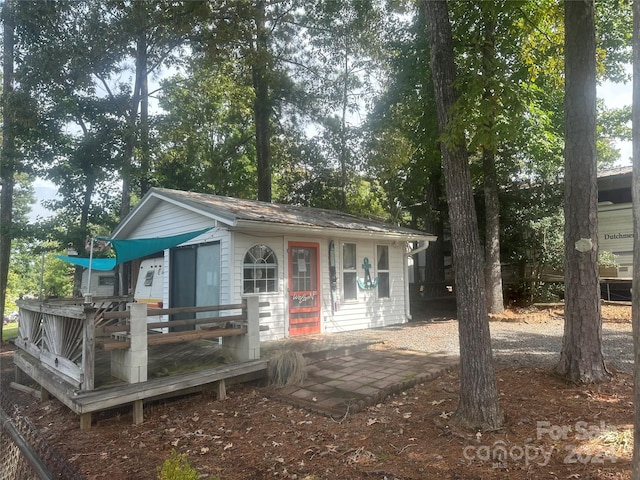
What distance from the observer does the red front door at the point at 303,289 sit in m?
8.51

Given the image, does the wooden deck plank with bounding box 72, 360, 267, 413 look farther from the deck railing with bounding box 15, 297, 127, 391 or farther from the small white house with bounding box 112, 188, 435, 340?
the small white house with bounding box 112, 188, 435, 340

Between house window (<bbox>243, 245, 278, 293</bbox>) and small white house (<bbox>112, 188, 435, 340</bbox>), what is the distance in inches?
0.8

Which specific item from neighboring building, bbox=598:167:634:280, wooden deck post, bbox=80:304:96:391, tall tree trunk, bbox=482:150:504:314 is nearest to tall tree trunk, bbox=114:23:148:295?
wooden deck post, bbox=80:304:96:391

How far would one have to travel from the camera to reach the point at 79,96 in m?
13.5

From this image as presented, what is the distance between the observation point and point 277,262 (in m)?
8.29

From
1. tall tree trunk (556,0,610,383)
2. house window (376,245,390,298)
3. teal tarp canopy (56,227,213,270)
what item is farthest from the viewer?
house window (376,245,390,298)

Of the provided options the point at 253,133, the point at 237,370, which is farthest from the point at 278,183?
the point at 237,370

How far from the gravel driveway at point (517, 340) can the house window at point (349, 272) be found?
102cm

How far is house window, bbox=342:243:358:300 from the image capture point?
9.62 m

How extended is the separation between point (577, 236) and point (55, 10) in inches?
605

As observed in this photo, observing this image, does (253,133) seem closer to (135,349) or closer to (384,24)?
(384,24)

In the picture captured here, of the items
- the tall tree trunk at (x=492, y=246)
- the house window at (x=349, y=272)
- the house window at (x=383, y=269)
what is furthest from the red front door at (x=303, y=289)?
the tall tree trunk at (x=492, y=246)

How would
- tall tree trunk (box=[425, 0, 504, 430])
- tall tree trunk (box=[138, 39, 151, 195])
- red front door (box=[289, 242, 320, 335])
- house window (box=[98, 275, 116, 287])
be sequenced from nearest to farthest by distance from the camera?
1. tall tree trunk (box=[425, 0, 504, 430])
2. red front door (box=[289, 242, 320, 335])
3. tall tree trunk (box=[138, 39, 151, 195])
4. house window (box=[98, 275, 116, 287])

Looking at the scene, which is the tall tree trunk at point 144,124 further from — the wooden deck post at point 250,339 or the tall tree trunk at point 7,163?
the wooden deck post at point 250,339
